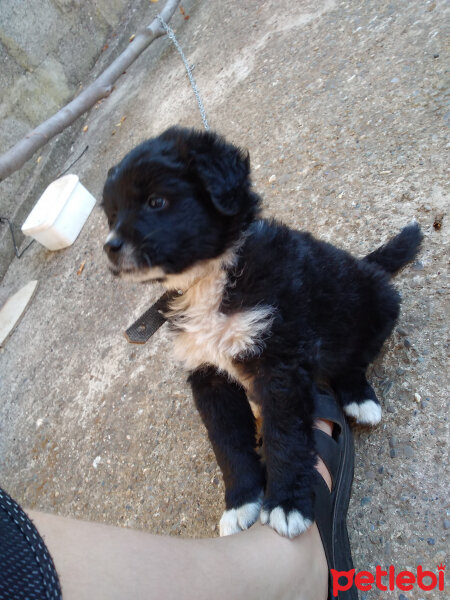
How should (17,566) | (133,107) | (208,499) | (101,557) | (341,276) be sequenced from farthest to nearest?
(133,107)
(208,499)
(341,276)
(101,557)
(17,566)

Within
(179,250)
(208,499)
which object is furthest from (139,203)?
(208,499)

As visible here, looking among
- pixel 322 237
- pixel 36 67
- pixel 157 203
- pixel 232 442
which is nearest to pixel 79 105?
pixel 36 67

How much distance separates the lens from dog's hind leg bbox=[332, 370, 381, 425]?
70.2 inches

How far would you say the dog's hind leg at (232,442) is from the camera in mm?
1619

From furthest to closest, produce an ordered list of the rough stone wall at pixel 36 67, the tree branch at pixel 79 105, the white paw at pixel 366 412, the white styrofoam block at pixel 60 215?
1. the rough stone wall at pixel 36 67
2. the tree branch at pixel 79 105
3. the white styrofoam block at pixel 60 215
4. the white paw at pixel 366 412

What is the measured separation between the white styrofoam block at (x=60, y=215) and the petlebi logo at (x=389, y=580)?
11.3ft

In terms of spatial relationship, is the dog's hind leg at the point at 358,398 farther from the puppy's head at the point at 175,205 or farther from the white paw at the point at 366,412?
the puppy's head at the point at 175,205

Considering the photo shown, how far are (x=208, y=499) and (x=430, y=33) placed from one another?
3.12 m

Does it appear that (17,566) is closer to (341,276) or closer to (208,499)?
(208,499)

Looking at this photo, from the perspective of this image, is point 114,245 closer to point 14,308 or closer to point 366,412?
point 366,412

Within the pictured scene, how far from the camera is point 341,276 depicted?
177 centimetres

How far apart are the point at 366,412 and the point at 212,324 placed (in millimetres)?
726

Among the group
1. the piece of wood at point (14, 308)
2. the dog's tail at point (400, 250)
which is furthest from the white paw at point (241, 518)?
the piece of wood at point (14, 308)

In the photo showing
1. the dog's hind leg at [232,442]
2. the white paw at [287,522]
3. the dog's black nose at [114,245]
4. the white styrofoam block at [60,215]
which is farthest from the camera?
the white styrofoam block at [60,215]
